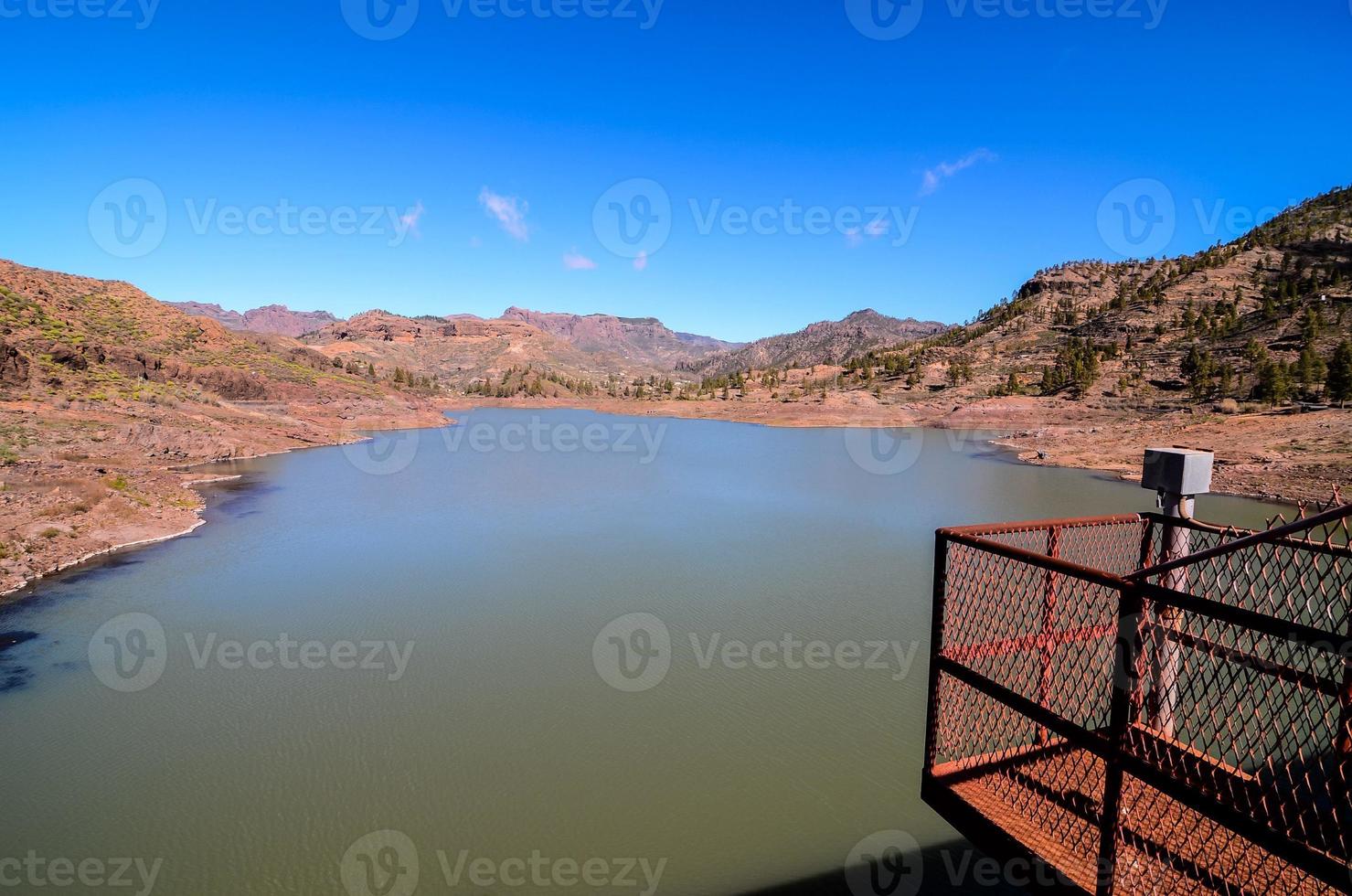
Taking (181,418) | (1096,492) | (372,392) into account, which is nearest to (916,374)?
(1096,492)

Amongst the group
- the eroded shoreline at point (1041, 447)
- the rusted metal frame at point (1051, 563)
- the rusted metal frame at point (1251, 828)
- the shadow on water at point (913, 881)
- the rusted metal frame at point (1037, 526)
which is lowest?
the shadow on water at point (913, 881)

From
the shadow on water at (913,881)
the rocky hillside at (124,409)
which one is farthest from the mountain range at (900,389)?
the shadow on water at (913,881)

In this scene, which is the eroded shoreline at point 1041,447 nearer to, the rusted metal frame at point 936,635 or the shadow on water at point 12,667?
the shadow on water at point 12,667

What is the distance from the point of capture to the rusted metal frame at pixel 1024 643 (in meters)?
5.18

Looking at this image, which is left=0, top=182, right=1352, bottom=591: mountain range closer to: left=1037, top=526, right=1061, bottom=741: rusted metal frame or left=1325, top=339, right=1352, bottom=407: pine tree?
left=1325, top=339, right=1352, bottom=407: pine tree

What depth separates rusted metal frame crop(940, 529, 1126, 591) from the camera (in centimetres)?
367

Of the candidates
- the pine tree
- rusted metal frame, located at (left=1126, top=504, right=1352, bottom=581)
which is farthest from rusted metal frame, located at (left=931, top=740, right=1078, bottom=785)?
the pine tree

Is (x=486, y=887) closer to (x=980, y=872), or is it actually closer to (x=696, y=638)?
(x=980, y=872)

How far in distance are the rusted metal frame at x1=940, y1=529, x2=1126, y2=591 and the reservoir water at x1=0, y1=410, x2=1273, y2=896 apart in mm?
5593

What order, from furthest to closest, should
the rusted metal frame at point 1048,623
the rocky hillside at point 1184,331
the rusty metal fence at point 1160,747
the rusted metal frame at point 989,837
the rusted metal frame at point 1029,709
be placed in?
the rocky hillside at point 1184,331, the rusted metal frame at point 1048,623, the rusted metal frame at point 989,837, the rusted metal frame at point 1029,709, the rusty metal fence at point 1160,747

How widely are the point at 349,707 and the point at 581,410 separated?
115891 mm

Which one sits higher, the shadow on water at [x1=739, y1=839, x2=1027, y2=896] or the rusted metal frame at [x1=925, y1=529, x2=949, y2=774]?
the rusted metal frame at [x1=925, y1=529, x2=949, y2=774]

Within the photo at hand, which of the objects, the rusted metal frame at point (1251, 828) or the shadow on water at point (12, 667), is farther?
the shadow on water at point (12, 667)

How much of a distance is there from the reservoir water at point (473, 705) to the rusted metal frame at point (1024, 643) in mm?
4463
